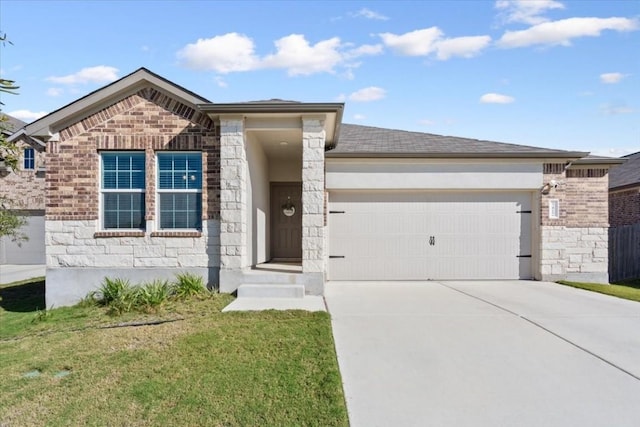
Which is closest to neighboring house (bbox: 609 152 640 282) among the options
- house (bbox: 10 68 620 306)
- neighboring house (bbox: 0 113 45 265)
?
house (bbox: 10 68 620 306)

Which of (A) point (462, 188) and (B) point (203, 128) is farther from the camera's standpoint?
(A) point (462, 188)

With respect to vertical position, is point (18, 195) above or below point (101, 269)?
above

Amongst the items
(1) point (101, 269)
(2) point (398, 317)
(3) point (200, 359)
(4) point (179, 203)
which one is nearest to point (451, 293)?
(2) point (398, 317)

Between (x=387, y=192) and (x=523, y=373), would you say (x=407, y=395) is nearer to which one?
(x=523, y=373)

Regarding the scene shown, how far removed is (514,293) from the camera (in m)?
8.27

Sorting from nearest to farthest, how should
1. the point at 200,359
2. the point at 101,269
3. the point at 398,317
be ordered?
the point at 200,359, the point at 398,317, the point at 101,269

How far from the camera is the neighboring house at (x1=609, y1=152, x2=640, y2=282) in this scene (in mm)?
12172

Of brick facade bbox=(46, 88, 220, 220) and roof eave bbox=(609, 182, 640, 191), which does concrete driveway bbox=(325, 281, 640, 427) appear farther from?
roof eave bbox=(609, 182, 640, 191)

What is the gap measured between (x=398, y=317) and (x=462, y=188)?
193 inches

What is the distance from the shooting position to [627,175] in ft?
47.0

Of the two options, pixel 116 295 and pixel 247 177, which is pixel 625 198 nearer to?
pixel 247 177

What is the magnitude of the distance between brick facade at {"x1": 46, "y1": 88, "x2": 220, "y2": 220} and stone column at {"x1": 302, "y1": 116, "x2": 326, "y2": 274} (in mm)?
1903

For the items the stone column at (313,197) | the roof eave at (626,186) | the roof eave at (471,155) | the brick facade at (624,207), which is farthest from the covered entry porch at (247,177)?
the brick facade at (624,207)

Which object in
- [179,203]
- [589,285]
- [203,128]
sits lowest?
[589,285]
